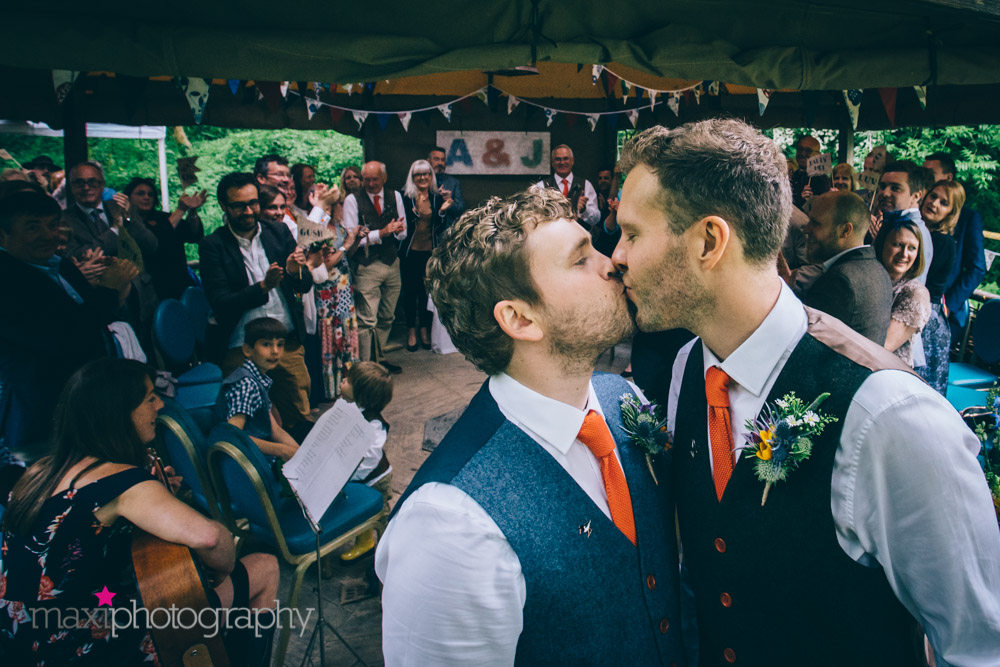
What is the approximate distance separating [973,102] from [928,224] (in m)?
3.87

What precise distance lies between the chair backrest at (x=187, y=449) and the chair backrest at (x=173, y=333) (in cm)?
163

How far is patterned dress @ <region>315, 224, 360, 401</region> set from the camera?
562cm

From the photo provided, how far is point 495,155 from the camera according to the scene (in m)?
9.64

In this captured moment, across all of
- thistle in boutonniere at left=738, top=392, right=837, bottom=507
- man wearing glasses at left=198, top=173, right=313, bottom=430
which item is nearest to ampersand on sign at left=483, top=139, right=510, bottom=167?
man wearing glasses at left=198, top=173, right=313, bottom=430

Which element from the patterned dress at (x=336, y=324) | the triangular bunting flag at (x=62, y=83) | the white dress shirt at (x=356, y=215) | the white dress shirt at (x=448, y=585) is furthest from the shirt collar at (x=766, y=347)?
the white dress shirt at (x=356, y=215)

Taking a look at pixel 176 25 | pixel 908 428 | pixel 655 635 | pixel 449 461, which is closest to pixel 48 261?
pixel 176 25

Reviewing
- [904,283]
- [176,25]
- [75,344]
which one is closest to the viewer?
[176,25]

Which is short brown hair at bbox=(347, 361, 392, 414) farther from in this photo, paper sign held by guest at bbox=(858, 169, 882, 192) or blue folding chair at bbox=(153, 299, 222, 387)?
paper sign held by guest at bbox=(858, 169, 882, 192)

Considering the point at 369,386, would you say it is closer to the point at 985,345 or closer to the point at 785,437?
the point at 785,437

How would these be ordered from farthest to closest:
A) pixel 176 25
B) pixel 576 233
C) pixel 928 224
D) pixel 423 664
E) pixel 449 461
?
pixel 928 224
pixel 176 25
pixel 576 233
pixel 449 461
pixel 423 664

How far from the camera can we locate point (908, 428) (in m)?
1.12

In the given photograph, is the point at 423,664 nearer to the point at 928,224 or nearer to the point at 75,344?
the point at 75,344

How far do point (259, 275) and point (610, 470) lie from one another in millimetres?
4085

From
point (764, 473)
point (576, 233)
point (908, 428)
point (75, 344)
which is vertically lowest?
point (75, 344)
